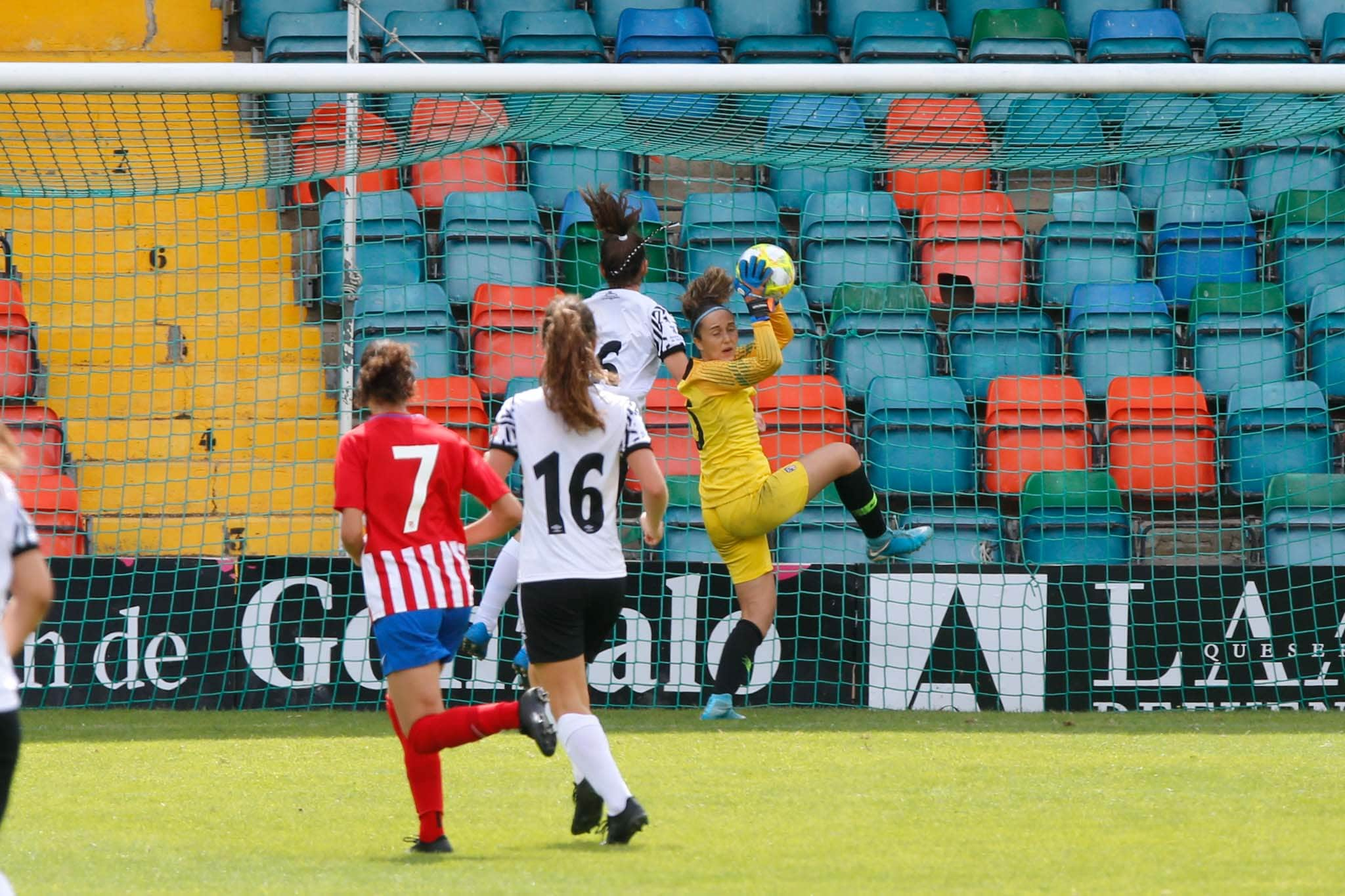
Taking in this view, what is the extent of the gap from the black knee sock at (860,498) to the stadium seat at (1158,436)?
227 centimetres

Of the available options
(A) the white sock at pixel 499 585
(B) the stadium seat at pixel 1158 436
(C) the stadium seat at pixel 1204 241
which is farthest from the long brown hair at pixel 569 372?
(C) the stadium seat at pixel 1204 241

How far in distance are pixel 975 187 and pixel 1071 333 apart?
150cm

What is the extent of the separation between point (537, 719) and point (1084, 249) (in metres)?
7.29

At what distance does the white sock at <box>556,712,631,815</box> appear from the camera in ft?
15.8

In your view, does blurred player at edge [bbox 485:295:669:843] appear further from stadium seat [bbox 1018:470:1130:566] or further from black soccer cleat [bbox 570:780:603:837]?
stadium seat [bbox 1018:470:1130:566]

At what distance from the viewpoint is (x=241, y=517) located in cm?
1012

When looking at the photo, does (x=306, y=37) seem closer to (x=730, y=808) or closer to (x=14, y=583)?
(x=730, y=808)

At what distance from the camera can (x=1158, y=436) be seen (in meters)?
9.97

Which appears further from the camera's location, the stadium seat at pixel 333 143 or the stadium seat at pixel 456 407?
the stadium seat at pixel 456 407

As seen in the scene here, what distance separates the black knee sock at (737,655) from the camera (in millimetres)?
7844

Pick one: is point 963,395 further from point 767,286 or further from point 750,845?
point 750,845

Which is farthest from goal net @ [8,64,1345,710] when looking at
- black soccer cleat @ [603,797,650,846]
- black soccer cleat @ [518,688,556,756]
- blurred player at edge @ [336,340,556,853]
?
black soccer cleat @ [518,688,556,756]

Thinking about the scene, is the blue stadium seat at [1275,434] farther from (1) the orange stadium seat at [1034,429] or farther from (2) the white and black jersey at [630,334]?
(2) the white and black jersey at [630,334]

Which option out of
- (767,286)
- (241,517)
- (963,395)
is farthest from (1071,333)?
(241,517)
